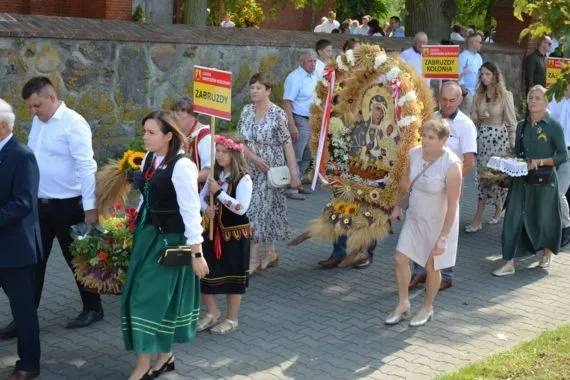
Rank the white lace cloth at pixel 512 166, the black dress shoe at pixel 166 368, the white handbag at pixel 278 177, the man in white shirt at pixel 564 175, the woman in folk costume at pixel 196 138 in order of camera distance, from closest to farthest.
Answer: the black dress shoe at pixel 166 368 → the woman in folk costume at pixel 196 138 → the white handbag at pixel 278 177 → the white lace cloth at pixel 512 166 → the man in white shirt at pixel 564 175

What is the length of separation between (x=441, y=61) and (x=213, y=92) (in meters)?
4.92

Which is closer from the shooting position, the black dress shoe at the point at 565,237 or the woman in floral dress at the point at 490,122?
the black dress shoe at the point at 565,237

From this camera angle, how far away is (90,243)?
23.1 feet

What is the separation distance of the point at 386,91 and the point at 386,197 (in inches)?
40.1

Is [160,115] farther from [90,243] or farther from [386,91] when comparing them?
[386,91]

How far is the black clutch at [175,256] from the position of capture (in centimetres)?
626

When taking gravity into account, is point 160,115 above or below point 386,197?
above

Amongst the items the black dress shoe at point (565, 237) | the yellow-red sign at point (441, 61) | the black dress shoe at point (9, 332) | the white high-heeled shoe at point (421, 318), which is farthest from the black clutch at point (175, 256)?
the yellow-red sign at point (441, 61)

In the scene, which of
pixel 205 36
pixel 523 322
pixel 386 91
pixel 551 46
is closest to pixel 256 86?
pixel 386 91

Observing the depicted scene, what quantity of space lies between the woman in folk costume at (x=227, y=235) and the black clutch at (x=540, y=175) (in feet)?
10.8

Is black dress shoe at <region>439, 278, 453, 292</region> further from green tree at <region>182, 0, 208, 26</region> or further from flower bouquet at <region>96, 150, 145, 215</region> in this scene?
green tree at <region>182, 0, 208, 26</region>

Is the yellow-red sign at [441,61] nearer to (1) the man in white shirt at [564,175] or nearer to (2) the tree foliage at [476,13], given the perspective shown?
(1) the man in white shirt at [564,175]

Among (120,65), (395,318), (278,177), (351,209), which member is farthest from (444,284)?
(120,65)

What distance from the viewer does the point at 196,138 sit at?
311 inches
